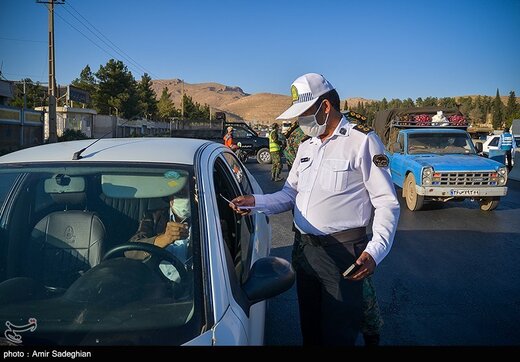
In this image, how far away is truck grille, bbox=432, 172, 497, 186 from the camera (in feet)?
28.5

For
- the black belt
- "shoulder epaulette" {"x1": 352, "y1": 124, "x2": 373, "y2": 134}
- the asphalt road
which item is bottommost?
the asphalt road

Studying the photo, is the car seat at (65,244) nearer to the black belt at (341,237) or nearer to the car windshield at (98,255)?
the car windshield at (98,255)

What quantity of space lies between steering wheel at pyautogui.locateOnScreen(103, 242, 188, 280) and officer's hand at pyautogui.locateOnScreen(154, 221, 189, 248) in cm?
7

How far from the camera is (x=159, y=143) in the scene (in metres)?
2.86

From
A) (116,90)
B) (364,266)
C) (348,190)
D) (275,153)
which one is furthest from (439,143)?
(116,90)

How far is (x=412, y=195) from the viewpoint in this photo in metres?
9.32

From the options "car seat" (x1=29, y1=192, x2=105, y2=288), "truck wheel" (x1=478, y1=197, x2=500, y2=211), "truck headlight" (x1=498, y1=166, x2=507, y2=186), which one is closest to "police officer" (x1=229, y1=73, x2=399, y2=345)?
"car seat" (x1=29, y1=192, x2=105, y2=288)

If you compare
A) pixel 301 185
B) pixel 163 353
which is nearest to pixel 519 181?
pixel 301 185

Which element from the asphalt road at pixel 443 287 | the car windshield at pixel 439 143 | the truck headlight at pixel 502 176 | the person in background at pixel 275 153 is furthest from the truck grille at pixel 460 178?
the person in background at pixel 275 153

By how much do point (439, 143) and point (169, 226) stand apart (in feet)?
30.4

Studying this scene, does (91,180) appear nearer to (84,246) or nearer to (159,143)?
(84,246)

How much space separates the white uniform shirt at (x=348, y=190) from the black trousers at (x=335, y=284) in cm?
8

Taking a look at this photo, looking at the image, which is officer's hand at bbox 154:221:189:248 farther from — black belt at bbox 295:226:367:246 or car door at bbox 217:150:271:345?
black belt at bbox 295:226:367:246

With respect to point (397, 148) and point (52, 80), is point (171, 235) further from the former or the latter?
point (52, 80)
